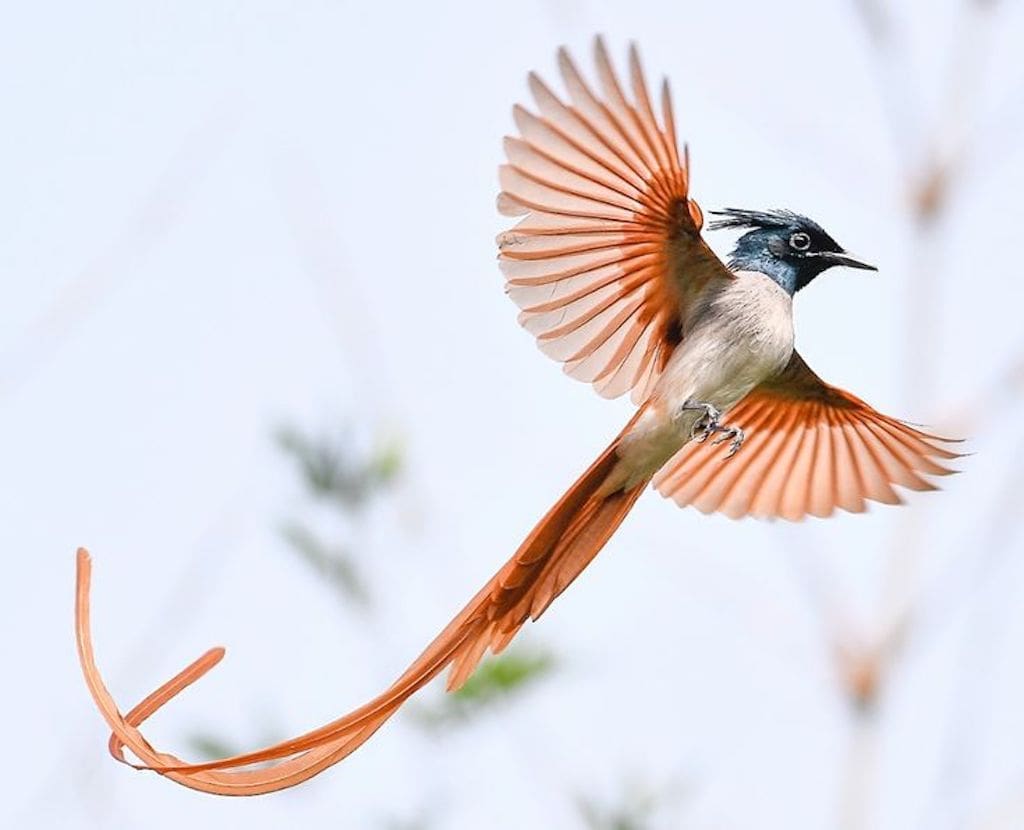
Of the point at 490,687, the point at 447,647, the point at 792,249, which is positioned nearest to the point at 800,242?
the point at 792,249

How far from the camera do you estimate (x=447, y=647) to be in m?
2.75

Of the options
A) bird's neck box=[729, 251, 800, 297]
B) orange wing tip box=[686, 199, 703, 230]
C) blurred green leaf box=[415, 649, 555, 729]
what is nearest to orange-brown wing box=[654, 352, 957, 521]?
bird's neck box=[729, 251, 800, 297]

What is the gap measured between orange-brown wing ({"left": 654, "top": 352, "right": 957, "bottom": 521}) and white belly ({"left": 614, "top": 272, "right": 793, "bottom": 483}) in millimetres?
545

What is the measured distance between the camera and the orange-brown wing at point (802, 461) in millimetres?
3887

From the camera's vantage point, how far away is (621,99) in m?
2.82

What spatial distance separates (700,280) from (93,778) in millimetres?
1264

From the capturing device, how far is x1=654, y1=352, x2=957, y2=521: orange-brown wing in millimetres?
3887

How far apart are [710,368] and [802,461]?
0.84 m

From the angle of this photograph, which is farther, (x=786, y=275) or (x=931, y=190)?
(x=931, y=190)

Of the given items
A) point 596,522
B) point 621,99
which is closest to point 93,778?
point 596,522

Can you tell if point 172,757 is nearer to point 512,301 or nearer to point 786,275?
point 512,301

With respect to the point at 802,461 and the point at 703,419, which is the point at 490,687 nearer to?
the point at 802,461

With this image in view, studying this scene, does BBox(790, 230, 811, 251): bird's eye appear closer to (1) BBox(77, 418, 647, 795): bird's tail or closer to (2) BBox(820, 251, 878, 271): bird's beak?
(2) BBox(820, 251, 878, 271): bird's beak

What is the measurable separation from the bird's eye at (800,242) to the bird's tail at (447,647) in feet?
2.16
